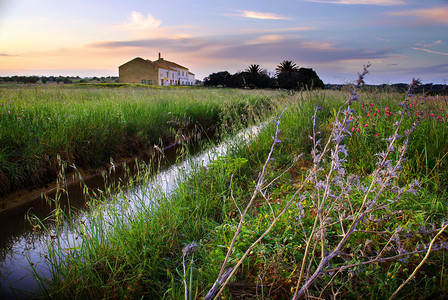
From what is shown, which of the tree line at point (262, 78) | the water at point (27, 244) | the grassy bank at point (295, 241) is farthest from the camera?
the tree line at point (262, 78)

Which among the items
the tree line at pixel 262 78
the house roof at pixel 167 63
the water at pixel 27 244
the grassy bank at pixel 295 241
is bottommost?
the water at pixel 27 244

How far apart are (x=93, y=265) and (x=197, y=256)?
2.81 feet

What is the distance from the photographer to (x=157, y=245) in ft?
8.40

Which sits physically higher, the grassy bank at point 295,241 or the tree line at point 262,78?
the tree line at point 262,78

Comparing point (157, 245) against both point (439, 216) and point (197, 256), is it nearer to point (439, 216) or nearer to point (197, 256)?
point (197, 256)

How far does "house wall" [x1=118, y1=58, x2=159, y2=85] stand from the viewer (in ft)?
148

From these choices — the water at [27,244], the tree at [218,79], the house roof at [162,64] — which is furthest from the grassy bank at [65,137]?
the house roof at [162,64]

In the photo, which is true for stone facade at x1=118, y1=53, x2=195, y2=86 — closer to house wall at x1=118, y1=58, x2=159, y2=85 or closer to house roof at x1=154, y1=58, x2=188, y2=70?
house wall at x1=118, y1=58, x2=159, y2=85

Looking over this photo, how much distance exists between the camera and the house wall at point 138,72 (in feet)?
148

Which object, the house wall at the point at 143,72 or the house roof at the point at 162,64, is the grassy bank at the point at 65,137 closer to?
the house wall at the point at 143,72

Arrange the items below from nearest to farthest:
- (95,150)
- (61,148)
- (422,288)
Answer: (422,288)
(61,148)
(95,150)

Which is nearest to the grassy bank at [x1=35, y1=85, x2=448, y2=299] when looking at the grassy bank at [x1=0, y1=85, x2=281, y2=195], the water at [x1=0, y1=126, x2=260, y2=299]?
the water at [x1=0, y1=126, x2=260, y2=299]

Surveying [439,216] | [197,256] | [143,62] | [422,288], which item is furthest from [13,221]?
[143,62]

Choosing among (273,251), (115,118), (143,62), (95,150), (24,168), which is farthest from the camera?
(143,62)
